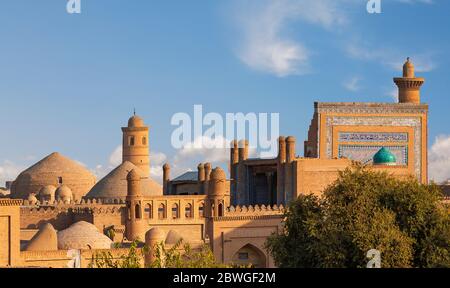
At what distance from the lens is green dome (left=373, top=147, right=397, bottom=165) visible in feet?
139

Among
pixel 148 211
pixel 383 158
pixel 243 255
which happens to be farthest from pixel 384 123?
pixel 148 211

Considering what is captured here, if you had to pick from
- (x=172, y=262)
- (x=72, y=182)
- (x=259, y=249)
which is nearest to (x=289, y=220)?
(x=172, y=262)

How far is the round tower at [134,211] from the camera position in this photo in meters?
39.2

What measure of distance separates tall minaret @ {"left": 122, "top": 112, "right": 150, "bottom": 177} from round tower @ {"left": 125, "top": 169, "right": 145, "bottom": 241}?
831 inches

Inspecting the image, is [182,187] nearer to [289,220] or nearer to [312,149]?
[312,149]

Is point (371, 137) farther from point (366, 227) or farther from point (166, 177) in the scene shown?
point (366, 227)

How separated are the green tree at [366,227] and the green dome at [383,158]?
1625 cm

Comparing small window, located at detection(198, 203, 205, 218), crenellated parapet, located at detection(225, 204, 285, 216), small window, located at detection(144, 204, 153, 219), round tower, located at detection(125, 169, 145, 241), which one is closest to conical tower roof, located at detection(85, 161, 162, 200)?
small window, located at detection(198, 203, 205, 218)

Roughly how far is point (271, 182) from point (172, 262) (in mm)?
23426

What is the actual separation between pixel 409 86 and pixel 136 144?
21.3 m

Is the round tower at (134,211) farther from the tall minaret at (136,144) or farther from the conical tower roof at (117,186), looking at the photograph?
the tall minaret at (136,144)

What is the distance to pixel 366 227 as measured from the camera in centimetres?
2319

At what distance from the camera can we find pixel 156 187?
1960 inches

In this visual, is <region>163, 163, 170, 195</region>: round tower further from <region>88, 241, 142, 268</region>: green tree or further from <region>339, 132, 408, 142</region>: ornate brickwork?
Result: <region>88, 241, 142, 268</region>: green tree
